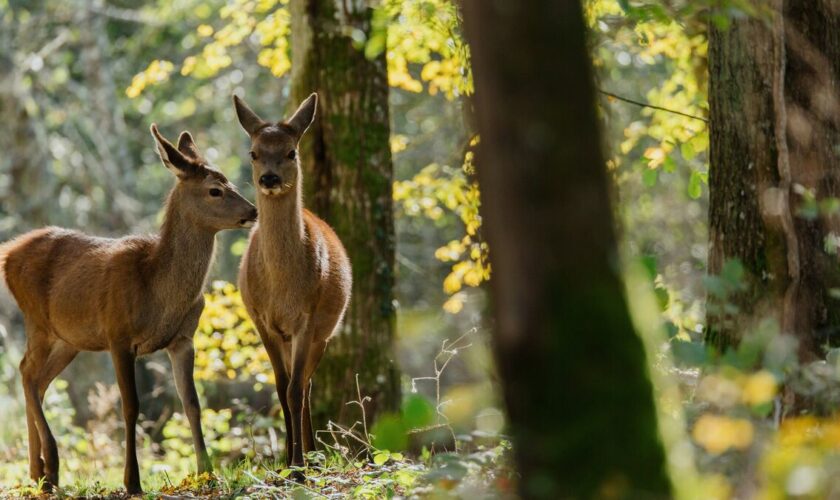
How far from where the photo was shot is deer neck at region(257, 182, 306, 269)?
8016mm

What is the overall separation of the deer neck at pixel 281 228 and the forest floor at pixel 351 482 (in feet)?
4.52

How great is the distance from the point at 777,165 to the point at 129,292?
14.3 ft

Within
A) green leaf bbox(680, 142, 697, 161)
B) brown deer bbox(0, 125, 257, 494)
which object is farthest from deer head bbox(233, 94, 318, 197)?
green leaf bbox(680, 142, 697, 161)

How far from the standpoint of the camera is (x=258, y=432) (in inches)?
527

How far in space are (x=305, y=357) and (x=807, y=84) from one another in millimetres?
3696

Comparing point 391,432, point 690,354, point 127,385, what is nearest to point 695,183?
point 127,385

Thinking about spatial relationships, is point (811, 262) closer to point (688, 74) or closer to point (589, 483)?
point (589, 483)

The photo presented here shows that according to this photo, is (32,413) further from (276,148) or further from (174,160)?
(276,148)

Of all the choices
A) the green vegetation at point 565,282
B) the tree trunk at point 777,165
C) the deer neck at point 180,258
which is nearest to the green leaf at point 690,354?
the green vegetation at point 565,282

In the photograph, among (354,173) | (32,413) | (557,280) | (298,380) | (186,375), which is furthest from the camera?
(354,173)

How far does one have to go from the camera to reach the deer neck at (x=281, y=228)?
802cm

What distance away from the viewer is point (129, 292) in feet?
26.2

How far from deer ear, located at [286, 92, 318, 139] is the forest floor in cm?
229

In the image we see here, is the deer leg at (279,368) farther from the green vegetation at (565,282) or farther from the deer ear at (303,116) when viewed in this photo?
the deer ear at (303,116)
